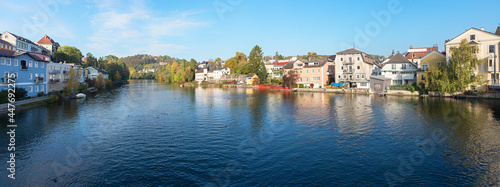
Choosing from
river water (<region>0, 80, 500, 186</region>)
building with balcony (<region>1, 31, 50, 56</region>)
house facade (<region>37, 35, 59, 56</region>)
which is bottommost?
river water (<region>0, 80, 500, 186</region>)

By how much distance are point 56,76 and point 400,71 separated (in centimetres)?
8268

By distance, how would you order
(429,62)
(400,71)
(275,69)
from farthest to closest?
1. (275,69)
2. (400,71)
3. (429,62)

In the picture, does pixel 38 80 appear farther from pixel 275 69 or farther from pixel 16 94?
Answer: pixel 275 69

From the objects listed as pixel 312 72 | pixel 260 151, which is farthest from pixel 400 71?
pixel 260 151

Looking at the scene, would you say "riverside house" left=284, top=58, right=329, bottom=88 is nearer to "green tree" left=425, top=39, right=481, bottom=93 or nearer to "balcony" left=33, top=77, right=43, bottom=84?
"green tree" left=425, top=39, right=481, bottom=93

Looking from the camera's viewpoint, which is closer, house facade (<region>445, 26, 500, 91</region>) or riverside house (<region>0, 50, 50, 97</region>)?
riverside house (<region>0, 50, 50, 97</region>)

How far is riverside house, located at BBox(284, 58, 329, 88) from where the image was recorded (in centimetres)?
7769

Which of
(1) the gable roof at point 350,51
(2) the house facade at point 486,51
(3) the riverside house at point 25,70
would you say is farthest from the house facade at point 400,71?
(3) the riverside house at point 25,70

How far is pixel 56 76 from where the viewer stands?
5931 cm

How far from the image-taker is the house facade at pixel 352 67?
69.9 meters

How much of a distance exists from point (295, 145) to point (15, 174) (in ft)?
58.7

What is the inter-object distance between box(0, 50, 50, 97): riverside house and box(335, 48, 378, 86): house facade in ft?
234

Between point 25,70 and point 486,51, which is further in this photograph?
point 486,51

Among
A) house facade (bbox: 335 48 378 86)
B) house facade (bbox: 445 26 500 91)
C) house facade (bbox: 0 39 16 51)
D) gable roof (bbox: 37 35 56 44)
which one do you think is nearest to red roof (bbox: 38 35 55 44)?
gable roof (bbox: 37 35 56 44)
